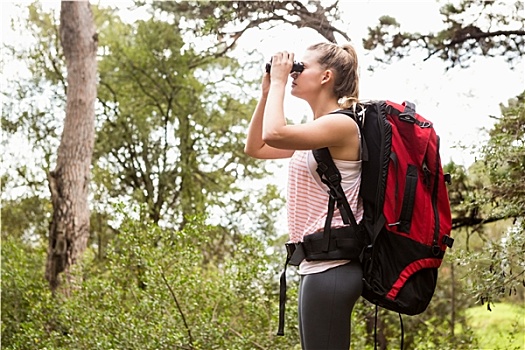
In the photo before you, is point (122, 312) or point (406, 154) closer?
point (406, 154)

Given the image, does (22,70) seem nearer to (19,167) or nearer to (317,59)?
(19,167)

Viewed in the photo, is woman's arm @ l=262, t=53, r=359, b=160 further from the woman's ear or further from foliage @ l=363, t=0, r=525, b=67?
foliage @ l=363, t=0, r=525, b=67

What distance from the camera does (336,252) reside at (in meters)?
1.88

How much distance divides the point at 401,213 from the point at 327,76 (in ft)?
1.51

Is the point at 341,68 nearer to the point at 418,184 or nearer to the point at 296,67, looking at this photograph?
the point at 296,67

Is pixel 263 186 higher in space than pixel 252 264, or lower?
higher

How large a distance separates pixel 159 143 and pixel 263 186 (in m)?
1.75

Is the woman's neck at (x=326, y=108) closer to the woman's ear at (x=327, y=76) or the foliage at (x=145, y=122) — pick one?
the woman's ear at (x=327, y=76)

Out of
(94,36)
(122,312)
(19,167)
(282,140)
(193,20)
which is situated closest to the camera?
(282,140)

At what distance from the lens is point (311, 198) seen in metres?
1.97

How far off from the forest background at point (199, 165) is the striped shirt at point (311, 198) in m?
0.40

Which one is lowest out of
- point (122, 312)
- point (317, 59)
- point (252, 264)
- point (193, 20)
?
point (122, 312)

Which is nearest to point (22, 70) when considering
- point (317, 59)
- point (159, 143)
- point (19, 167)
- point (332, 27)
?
point (19, 167)

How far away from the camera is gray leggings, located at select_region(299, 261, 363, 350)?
73.6 inches
